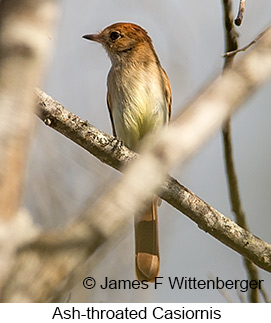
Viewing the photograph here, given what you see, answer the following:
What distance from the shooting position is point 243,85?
4.01ft

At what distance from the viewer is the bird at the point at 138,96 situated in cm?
381

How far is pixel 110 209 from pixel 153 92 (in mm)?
2948

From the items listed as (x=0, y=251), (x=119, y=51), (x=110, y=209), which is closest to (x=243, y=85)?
(x=110, y=209)

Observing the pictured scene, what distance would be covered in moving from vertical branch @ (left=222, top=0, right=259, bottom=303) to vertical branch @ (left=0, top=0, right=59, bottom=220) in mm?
1376

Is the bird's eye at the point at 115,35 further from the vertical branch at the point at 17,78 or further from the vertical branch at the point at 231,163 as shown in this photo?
the vertical branch at the point at 17,78

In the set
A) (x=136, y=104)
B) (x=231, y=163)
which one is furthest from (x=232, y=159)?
(x=136, y=104)

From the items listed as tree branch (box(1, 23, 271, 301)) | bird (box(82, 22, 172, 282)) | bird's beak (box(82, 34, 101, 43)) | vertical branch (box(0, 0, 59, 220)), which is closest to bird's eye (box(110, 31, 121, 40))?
bird (box(82, 22, 172, 282))

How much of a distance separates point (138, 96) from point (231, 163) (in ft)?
4.55

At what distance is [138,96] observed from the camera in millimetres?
3883

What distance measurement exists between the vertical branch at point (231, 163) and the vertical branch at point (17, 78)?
4.51ft

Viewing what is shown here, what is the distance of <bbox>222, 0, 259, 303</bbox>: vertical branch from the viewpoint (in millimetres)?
2432

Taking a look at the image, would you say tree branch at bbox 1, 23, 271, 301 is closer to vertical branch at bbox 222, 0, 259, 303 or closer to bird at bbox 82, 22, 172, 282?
vertical branch at bbox 222, 0, 259, 303

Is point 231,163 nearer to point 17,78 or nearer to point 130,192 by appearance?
point 130,192

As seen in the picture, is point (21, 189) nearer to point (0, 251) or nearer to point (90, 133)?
point (0, 251)
